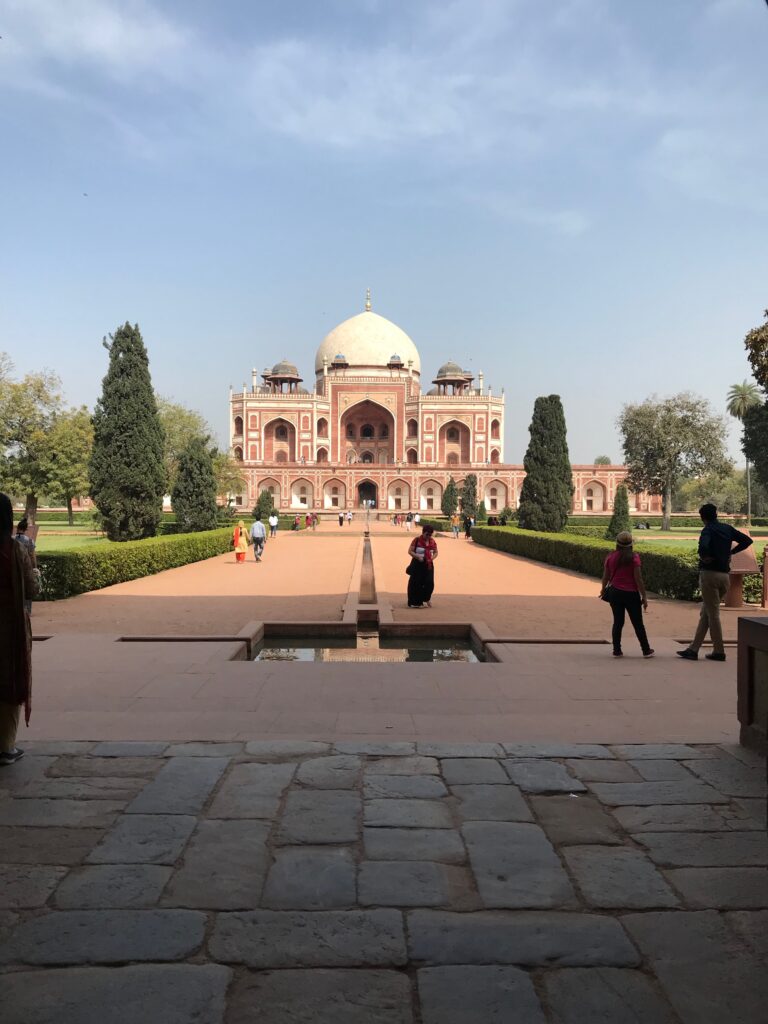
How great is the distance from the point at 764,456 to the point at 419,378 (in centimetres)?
2856

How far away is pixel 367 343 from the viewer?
5450 centimetres

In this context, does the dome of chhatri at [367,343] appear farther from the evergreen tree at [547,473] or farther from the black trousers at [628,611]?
the black trousers at [628,611]

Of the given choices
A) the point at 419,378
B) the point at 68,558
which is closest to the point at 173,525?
the point at 68,558

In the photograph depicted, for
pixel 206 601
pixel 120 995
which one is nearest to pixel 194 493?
pixel 206 601

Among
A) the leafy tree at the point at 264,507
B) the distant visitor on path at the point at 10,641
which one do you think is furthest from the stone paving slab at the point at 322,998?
the leafy tree at the point at 264,507

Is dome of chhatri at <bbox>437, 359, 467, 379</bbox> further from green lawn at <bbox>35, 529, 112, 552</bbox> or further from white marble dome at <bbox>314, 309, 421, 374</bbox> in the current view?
green lawn at <bbox>35, 529, 112, 552</bbox>

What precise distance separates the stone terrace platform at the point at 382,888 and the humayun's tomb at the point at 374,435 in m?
45.0

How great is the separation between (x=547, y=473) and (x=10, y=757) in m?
18.9

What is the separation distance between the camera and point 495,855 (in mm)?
2338

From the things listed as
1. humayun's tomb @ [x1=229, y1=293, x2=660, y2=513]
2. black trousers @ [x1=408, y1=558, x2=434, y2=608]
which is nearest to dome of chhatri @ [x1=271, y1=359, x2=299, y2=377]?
humayun's tomb @ [x1=229, y1=293, x2=660, y2=513]

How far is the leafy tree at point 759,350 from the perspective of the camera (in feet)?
57.5

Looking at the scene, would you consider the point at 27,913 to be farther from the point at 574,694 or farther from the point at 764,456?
the point at 764,456

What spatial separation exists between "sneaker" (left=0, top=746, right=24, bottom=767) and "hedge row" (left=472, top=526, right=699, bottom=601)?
7.94 m

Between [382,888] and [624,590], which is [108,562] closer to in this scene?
[624,590]
